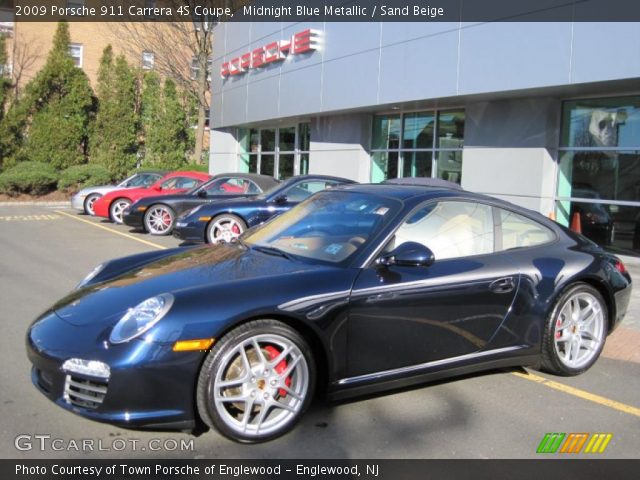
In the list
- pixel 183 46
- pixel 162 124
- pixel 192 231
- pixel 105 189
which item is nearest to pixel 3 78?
pixel 162 124

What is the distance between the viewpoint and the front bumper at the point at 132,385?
3.14 metres

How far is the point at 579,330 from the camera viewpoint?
4773 millimetres

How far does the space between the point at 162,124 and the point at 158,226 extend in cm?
1998

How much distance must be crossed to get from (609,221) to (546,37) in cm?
341

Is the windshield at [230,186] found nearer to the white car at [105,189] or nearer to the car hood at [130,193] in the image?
the car hood at [130,193]

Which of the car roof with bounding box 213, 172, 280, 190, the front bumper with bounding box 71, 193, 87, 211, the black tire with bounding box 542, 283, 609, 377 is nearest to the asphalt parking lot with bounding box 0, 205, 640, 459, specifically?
the black tire with bounding box 542, 283, 609, 377

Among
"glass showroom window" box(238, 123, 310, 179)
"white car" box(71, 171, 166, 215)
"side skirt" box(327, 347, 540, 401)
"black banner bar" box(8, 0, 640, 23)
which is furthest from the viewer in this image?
"glass showroom window" box(238, 123, 310, 179)

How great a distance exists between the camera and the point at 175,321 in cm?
325

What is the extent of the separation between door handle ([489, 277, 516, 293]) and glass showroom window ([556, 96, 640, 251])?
7.27 metres

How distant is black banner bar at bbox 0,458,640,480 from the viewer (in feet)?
10.2

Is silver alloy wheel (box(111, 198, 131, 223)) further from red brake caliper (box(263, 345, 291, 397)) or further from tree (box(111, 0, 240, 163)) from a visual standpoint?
tree (box(111, 0, 240, 163))

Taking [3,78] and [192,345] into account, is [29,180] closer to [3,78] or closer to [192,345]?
[3,78]

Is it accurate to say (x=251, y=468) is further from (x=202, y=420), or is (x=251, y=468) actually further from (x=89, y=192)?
(x=89, y=192)

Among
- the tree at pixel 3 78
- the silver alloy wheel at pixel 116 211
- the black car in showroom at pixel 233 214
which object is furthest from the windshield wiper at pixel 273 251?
the tree at pixel 3 78
